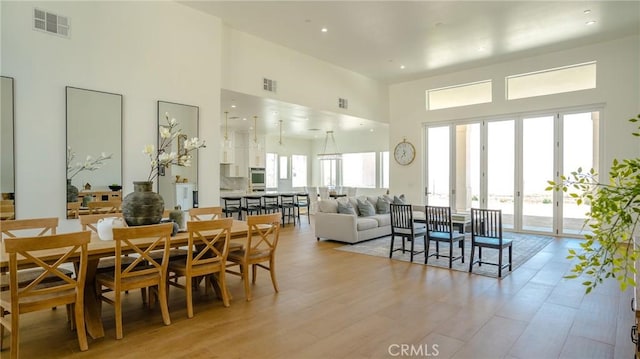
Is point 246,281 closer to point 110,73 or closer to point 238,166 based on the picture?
point 110,73

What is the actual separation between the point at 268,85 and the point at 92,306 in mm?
5114

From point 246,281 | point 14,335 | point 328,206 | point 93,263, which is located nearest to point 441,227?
point 328,206

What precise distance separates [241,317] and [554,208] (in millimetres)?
7505

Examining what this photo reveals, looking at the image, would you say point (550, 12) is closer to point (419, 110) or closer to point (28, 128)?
point (419, 110)

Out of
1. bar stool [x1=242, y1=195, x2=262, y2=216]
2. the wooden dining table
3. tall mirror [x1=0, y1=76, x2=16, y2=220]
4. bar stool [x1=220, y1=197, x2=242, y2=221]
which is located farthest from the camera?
bar stool [x1=242, y1=195, x2=262, y2=216]

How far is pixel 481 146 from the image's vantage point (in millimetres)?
9055

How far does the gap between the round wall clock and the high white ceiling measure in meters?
2.37

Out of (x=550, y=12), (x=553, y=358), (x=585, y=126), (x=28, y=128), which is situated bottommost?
(x=553, y=358)

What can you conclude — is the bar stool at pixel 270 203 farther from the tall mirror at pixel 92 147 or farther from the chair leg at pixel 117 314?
the chair leg at pixel 117 314

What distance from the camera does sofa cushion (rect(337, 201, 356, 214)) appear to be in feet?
24.0

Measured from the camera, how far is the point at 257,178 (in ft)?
42.8

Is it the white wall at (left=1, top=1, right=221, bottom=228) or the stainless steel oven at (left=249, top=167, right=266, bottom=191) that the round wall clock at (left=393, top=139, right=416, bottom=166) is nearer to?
the stainless steel oven at (left=249, top=167, right=266, bottom=191)

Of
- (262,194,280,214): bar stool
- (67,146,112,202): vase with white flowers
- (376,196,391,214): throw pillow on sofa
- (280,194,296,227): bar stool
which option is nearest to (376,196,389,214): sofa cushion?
(376,196,391,214): throw pillow on sofa

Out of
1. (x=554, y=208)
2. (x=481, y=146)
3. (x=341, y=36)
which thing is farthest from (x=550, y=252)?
(x=341, y=36)
